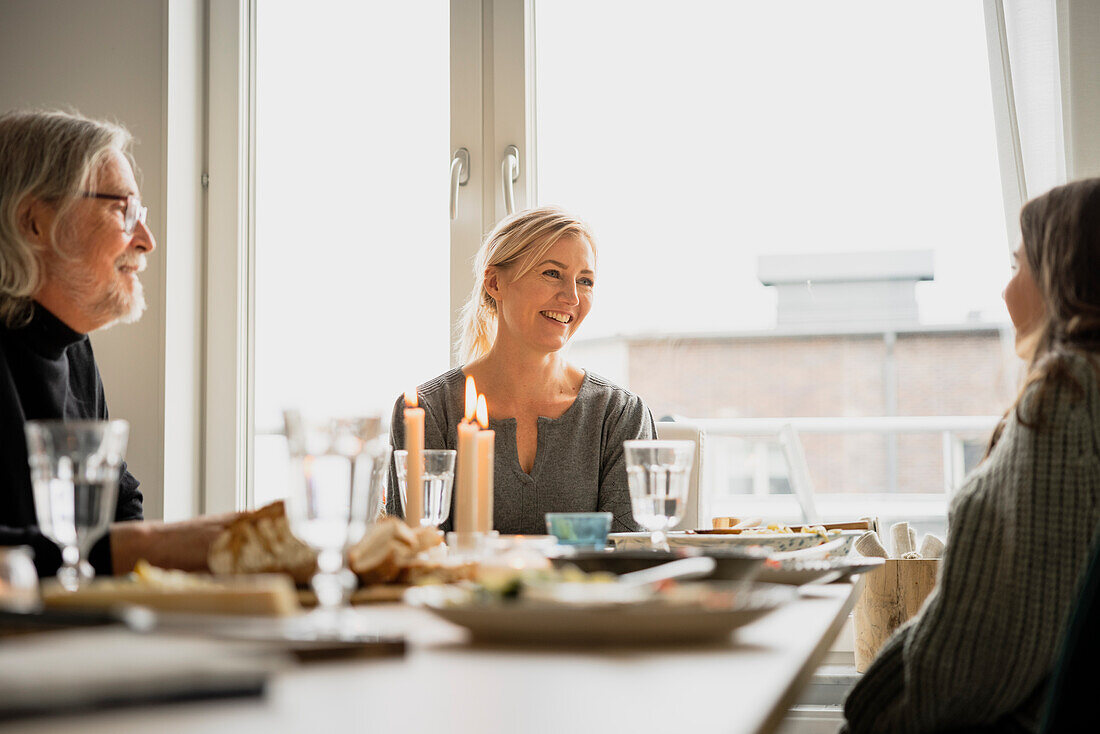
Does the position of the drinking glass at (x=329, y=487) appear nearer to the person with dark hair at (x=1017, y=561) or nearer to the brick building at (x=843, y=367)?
the person with dark hair at (x=1017, y=561)

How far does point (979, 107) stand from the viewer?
2875 mm

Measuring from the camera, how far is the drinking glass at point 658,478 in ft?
3.95

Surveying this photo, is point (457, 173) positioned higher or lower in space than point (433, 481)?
higher

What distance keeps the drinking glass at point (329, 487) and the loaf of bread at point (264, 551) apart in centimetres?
25

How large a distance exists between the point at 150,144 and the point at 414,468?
2.38 metres

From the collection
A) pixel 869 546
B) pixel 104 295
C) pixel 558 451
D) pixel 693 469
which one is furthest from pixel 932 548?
pixel 104 295

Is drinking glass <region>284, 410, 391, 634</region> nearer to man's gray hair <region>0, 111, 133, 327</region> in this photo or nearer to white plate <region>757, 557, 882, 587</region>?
white plate <region>757, 557, 882, 587</region>

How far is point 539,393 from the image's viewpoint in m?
Result: 2.38

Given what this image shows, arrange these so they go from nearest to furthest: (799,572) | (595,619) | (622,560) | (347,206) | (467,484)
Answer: (595,619)
(622,560)
(799,572)
(467,484)
(347,206)

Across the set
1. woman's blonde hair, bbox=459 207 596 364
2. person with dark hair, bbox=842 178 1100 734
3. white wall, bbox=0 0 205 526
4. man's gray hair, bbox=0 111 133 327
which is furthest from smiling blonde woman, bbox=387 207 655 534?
white wall, bbox=0 0 205 526

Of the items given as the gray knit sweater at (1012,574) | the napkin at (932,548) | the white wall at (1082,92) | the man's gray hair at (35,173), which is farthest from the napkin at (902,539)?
the man's gray hair at (35,173)

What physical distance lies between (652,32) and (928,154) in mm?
879

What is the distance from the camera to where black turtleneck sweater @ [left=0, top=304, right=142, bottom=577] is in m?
1.55

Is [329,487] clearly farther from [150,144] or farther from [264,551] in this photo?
[150,144]
